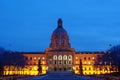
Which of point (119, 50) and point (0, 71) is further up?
point (119, 50)

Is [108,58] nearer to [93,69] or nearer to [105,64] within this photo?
[105,64]

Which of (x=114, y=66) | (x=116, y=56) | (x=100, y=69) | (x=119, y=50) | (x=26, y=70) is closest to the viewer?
(x=114, y=66)

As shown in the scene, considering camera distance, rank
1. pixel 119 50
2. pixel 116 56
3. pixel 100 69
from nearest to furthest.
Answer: pixel 116 56 → pixel 119 50 → pixel 100 69

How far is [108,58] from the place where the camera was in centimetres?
16062

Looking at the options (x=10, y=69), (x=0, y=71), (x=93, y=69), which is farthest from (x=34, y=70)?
(x=0, y=71)

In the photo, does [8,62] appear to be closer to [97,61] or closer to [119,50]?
[119,50]

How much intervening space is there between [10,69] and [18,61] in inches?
699

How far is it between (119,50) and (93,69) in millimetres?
44587

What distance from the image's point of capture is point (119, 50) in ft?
500

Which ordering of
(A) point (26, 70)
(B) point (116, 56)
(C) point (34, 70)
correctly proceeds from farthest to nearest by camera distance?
1. (C) point (34, 70)
2. (A) point (26, 70)
3. (B) point (116, 56)

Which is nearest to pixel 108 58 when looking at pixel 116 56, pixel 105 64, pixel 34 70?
pixel 105 64

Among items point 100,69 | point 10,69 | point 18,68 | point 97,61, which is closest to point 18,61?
point 18,68

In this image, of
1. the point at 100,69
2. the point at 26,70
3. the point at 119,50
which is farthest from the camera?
the point at 26,70

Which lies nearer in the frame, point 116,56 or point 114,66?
point 114,66
